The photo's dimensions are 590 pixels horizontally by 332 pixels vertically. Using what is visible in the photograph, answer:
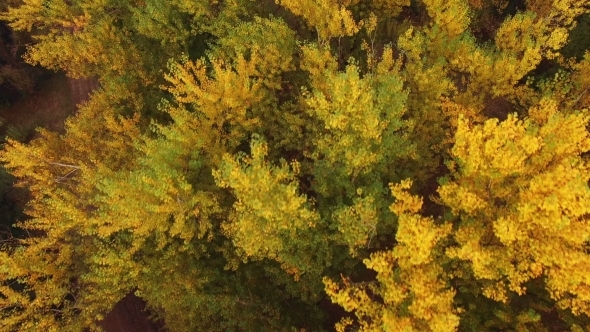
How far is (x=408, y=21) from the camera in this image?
2391 centimetres

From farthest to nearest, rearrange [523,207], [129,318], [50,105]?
[50,105], [129,318], [523,207]

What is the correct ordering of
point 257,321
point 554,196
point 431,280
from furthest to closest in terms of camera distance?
point 257,321, point 431,280, point 554,196

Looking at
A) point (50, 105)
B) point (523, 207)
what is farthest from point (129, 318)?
point (523, 207)

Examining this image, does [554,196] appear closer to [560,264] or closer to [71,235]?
[560,264]

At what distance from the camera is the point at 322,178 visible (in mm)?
17844

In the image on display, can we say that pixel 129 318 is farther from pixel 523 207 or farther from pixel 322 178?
pixel 523 207

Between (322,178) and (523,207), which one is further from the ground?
(523,207)

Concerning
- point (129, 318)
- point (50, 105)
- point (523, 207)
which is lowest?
point (129, 318)

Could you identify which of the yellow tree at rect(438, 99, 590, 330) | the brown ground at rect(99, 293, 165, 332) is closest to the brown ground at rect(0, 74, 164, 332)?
the brown ground at rect(99, 293, 165, 332)

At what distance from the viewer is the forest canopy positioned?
44.9ft

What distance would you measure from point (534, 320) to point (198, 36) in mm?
22785

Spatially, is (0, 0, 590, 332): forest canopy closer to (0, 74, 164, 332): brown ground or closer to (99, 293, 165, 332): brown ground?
(99, 293, 165, 332): brown ground

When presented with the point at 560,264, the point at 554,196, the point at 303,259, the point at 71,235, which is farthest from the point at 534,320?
the point at 71,235

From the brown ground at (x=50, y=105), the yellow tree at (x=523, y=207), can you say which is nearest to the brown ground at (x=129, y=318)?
the brown ground at (x=50, y=105)
